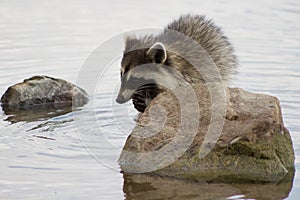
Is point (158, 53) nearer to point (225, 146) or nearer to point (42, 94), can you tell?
point (225, 146)

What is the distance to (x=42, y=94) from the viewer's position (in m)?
10.2

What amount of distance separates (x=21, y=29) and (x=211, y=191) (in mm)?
7879

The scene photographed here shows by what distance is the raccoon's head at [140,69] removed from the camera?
8383mm

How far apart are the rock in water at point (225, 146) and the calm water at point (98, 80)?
163 millimetres

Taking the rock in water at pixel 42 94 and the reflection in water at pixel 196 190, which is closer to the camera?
the reflection in water at pixel 196 190

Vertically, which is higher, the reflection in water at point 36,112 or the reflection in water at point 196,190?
the reflection in water at point 196,190

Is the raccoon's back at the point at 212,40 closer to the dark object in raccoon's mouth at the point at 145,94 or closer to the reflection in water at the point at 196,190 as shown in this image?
the dark object in raccoon's mouth at the point at 145,94

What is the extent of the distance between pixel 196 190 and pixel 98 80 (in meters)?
4.48

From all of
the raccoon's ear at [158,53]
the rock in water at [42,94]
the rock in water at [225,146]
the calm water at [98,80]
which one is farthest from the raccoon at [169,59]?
the rock in water at [42,94]

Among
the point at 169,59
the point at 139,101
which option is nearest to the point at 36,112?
the point at 139,101

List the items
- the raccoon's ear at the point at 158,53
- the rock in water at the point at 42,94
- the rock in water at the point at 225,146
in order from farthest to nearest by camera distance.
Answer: the rock in water at the point at 42,94 → the raccoon's ear at the point at 158,53 → the rock in water at the point at 225,146

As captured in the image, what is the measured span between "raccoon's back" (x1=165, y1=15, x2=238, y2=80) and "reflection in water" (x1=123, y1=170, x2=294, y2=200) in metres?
2.44

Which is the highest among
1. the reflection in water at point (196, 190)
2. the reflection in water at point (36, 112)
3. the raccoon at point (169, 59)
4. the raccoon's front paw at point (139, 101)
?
the raccoon at point (169, 59)

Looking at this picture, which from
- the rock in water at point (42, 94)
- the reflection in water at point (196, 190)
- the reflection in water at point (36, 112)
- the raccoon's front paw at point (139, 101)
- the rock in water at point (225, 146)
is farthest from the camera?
the rock in water at point (42, 94)
